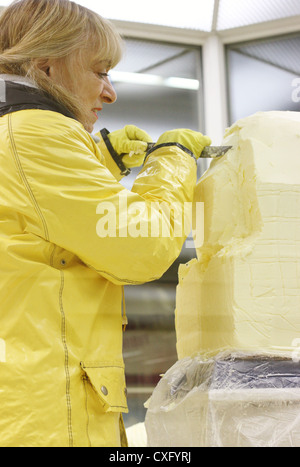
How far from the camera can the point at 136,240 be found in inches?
45.1

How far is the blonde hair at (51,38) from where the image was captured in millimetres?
1306

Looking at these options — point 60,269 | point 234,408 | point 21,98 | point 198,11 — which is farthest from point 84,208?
point 198,11

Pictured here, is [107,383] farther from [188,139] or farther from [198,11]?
[198,11]

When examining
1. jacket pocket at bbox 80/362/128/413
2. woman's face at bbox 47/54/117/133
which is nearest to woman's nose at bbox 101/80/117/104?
woman's face at bbox 47/54/117/133

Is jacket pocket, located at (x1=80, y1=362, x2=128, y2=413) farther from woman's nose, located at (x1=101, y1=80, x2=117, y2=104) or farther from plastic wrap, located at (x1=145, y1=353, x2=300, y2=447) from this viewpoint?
woman's nose, located at (x1=101, y1=80, x2=117, y2=104)

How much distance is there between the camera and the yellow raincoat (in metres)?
1.07

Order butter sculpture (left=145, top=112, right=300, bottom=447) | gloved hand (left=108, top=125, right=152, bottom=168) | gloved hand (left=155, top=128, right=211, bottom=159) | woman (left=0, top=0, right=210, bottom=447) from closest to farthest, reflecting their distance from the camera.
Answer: woman (left=0, top=0, right=210, bottom=447)
butter sculpture (left=145, top=112, right=300, bottom=447)
gloved hand (left=155, top=128, right=211, bottom=159)
gloved hand (left=108, top=125, right=152, bottom=168)

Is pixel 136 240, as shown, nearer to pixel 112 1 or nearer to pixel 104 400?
pixel 104 400

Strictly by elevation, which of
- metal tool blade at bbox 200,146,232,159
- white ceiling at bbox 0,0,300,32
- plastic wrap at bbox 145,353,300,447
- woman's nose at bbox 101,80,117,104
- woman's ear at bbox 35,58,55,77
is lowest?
plastic wrap at bbox 145,353,300,447

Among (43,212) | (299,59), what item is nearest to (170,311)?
(43,212)

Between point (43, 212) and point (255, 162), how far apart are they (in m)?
0.57

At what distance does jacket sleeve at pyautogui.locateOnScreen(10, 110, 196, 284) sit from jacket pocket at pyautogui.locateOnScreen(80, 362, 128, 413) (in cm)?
19

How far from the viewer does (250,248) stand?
4.26 feet

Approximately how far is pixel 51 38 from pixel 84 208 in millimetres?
479
